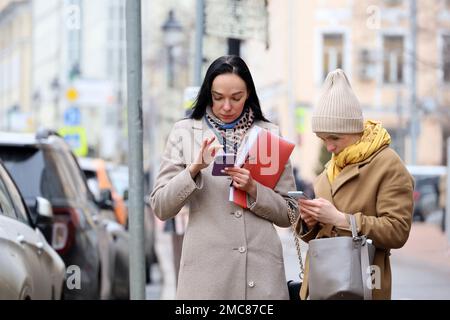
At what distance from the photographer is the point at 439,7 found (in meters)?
39.2

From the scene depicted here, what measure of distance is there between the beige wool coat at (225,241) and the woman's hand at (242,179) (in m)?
0.05

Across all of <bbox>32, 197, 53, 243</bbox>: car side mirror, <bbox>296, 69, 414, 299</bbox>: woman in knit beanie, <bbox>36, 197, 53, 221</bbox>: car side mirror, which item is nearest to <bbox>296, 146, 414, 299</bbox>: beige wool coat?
<bbox>296, 69, 414, 299</bbox>: woman in knit beanie

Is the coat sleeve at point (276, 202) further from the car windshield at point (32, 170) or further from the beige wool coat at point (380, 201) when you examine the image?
the car windshield at point (32, 170)

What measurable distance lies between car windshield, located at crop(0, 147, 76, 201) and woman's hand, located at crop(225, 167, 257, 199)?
5301 mm

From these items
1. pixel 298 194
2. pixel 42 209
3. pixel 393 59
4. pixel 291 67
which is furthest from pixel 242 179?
pixel 291 67

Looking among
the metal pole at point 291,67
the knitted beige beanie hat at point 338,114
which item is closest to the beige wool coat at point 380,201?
the knitted beige beanie hat at point 338,114

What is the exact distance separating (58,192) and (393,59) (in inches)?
1483

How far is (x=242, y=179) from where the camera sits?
17.0 feet

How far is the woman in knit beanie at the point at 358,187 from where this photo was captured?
5.01 metres

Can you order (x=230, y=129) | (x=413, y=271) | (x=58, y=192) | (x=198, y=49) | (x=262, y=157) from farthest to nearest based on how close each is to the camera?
(x=413, y=271), (x=198, y=49), (x=58, y=192), (x=230, y=129), (x=262, y=157)

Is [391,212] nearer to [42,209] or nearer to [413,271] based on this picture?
[42,209]

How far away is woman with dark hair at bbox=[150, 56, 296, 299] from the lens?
5.23 metres

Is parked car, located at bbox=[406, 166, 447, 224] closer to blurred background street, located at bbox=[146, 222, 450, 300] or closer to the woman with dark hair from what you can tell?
blurred background street, located at bbox=[146, 222, 450, 300]
